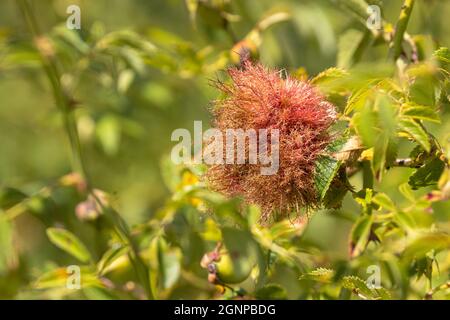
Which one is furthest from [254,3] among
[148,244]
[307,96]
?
[307,96]

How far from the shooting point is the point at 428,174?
5.57ft

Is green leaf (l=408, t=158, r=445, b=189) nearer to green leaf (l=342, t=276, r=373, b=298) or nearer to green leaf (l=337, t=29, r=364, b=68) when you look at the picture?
green leaf (l=342, t=276, r=373, b=298)

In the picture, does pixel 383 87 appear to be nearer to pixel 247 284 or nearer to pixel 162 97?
pixel 247 284

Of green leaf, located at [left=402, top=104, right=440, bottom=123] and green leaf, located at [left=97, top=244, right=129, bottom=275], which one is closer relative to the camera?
green leaf, located at [left=402, top=104, right=440, bottom=123]

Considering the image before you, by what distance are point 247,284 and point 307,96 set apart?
1.15 metres

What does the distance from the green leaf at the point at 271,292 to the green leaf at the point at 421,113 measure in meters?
0.54

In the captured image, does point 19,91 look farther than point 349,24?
Yes

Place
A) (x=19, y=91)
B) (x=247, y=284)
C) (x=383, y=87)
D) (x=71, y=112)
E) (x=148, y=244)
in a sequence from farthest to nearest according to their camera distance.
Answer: (x=19, y=91), (x=247, y=284), (x=71, y=112), (x=148, y=244), (x=383, y=87)

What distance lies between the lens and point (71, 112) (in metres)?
2.25

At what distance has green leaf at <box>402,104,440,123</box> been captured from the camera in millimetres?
1577

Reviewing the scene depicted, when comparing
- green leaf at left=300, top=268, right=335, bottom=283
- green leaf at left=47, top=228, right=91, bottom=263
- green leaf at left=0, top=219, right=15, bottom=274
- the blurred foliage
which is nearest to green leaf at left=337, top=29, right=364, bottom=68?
the blurred foliage

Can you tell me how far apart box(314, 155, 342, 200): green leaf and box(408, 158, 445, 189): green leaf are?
0.18 m

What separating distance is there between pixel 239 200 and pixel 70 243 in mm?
530

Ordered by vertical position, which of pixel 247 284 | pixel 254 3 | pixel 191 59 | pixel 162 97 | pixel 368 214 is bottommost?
pixel 368 214
